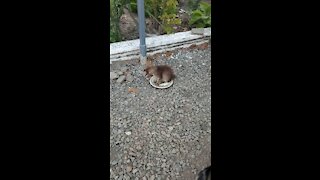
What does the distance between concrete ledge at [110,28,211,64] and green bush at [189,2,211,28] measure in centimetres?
12

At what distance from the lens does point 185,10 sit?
375 centimetres

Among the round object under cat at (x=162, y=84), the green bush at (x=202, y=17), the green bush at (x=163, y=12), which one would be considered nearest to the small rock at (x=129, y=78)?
the round object under cat at (x=162, y=84)

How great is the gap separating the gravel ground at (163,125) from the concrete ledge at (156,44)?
8 centimetres

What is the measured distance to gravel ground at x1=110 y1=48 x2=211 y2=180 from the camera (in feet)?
6.22

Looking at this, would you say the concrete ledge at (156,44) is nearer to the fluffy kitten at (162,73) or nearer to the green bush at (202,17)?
the green bush at (202,17)

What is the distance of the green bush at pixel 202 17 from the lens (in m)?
3.36

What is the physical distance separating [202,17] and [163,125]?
152 centimetres

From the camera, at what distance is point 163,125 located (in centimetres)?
225

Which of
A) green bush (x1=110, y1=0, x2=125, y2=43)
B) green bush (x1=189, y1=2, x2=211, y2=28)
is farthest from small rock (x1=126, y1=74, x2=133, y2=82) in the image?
green bush (x1=189, y1=2, x2=211, y2=28)

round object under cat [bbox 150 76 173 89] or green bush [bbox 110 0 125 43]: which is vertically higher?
green bush [bbox 110 0 125 43]

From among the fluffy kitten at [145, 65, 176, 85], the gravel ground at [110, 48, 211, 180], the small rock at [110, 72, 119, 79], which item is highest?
the fluffy kitten at [145, 65, 176, 85]

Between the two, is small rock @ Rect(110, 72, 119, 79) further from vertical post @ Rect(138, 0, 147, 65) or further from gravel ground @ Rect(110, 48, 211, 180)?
vertical post @ Rect(138, 0, 147, 65)
